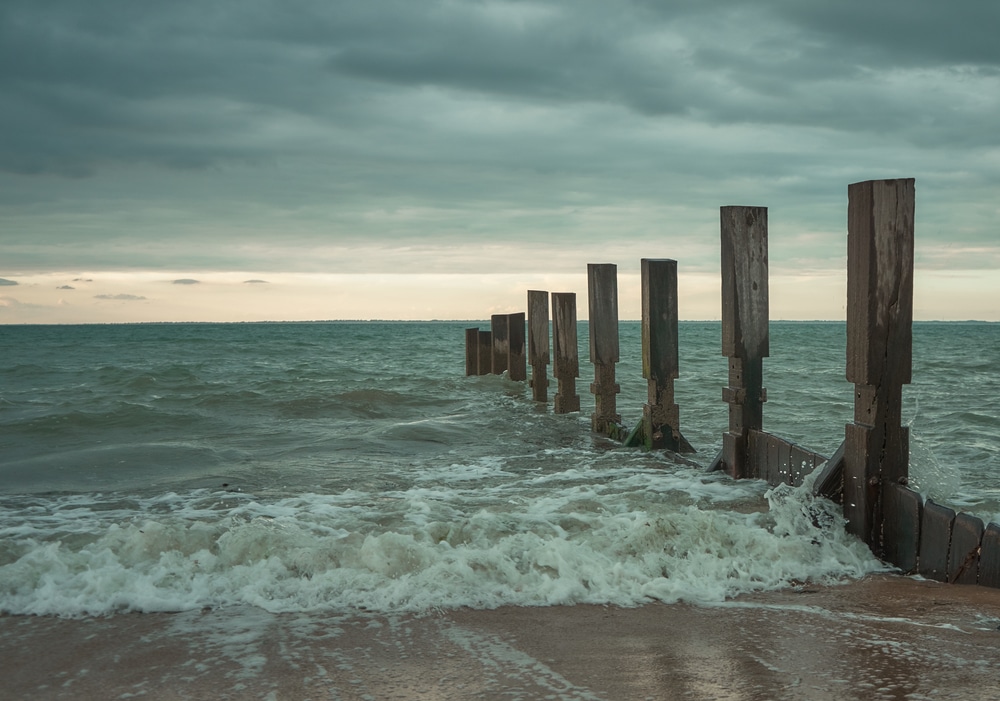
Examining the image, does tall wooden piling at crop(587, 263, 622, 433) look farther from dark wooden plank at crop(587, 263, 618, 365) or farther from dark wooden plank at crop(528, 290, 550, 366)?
dark wooden plank at crop(528, 290, 550, 366)

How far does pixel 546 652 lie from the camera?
149 inches

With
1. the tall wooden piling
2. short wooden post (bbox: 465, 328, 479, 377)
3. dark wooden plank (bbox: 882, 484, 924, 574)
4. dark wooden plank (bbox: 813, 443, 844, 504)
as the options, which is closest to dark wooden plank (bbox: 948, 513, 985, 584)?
dark wooden plank (bbox: 882, 484, 924, 574)

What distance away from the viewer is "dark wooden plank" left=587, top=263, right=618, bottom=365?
10875mm

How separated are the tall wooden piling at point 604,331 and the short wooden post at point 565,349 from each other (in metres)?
2.01

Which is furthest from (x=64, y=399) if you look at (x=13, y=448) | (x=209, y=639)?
(x=209, y=639)

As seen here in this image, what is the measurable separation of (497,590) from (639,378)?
1780 centimetres

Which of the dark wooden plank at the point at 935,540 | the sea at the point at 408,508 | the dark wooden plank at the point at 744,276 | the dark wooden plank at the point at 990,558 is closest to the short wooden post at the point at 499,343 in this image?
the sea at the point at 408,508

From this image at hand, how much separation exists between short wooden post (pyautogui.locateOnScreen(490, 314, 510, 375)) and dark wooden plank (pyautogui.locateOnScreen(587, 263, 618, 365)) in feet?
29.5

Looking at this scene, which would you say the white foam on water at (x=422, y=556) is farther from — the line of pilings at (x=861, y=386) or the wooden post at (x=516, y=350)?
the wooden post at (x=516, y=350)

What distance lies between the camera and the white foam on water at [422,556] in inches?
185

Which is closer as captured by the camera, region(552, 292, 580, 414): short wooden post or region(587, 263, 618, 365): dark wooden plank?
region(587, 263, 618, 365): dark wooden plank

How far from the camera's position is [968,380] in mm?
19781

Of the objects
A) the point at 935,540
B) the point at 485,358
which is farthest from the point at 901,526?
the point at 485,358

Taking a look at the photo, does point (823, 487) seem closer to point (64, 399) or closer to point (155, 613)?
point (155, 613)
